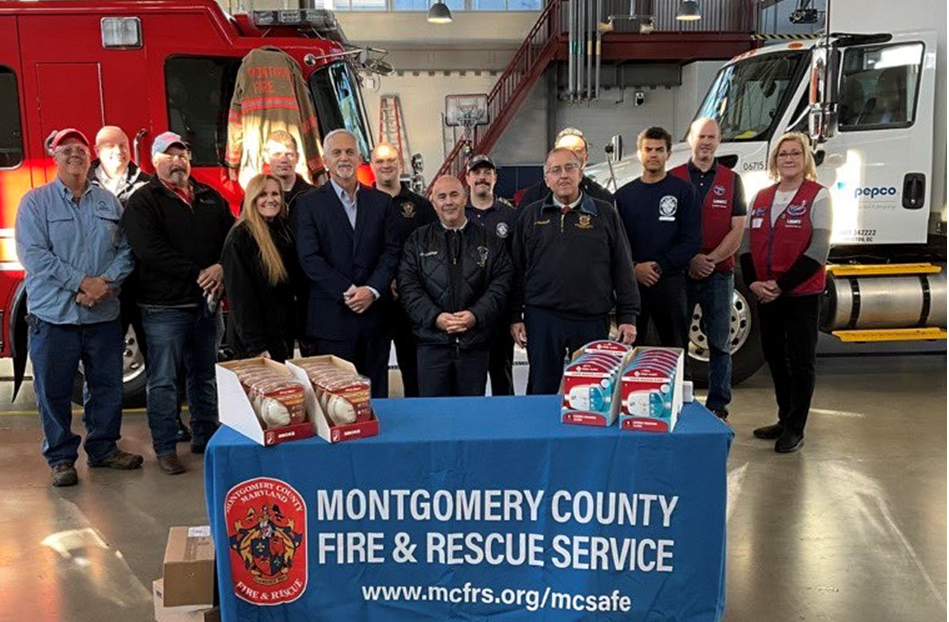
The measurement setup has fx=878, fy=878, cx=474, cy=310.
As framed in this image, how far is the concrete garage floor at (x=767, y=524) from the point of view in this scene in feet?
11.6

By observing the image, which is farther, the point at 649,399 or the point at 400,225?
the point at 400,225

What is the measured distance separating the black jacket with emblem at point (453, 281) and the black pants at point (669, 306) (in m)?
1.34

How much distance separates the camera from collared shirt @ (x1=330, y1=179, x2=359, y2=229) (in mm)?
4402

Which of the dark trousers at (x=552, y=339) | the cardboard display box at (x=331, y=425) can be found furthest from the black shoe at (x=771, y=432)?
the cardboard display box at (x=331, y=425)

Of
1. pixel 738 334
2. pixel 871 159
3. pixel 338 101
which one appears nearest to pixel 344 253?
pixel 338 101

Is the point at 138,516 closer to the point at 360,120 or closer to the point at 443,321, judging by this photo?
the point at 443,321

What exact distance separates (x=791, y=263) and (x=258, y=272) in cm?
298

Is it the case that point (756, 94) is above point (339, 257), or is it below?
above

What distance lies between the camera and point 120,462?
16.8ft

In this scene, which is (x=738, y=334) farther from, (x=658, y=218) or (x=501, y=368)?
(x=501, y=368)

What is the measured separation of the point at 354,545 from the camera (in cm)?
304

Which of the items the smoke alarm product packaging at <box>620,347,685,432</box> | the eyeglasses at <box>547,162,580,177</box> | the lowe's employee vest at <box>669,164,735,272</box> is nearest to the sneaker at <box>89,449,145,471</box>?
the eyeglasses at <box>547,162,580,177</box>

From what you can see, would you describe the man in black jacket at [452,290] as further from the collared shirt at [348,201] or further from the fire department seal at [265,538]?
the fire department seal at [265,538]

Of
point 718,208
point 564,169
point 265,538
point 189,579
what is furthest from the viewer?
point 718,208
